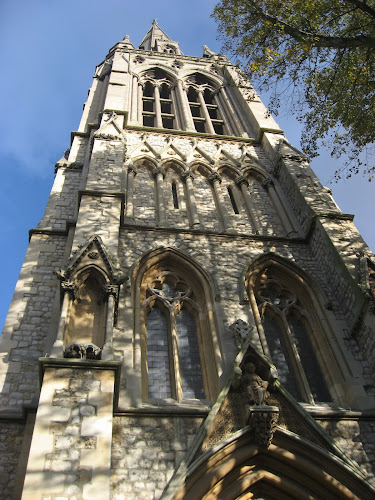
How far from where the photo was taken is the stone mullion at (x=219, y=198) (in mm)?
12967

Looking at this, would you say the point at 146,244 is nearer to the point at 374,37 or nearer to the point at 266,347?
the point at 266,347

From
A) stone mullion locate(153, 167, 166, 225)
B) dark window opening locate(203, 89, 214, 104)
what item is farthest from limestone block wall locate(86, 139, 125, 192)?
dark window opening locate(203, 89, 214, 104)

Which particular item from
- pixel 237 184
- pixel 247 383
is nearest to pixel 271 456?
pixel 247 383

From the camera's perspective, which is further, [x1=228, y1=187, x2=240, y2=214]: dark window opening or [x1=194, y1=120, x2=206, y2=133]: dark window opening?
[x1=194, y1=120, x2=206, y2=133]: dark window opening

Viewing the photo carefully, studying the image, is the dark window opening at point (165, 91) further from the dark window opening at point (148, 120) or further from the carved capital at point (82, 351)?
the carved capital at point (82, 351)

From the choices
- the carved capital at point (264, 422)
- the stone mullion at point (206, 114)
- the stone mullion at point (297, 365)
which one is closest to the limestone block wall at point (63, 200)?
the stone mullion at point (297, 365)

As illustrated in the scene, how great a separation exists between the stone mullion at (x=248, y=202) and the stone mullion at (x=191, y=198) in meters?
1.52

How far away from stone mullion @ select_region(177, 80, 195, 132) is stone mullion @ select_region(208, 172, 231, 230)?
3913mm

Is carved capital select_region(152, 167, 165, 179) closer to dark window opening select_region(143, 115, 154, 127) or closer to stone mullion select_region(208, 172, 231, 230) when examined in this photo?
stone mullion select_region(208, 172, 231, 230)

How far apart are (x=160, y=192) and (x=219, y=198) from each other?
167cm

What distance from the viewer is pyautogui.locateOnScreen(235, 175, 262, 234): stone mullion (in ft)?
43.0

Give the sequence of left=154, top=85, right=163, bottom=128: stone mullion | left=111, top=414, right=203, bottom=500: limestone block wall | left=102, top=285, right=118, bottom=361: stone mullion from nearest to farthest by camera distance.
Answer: left=111, top=414, right=203, bottom=500: limestone block wall, left=102, top=285, right=118, bottom=361: stone mullion, left=154, top=85, right=163, bottom=128: stone mullion

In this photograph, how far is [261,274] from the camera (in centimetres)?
1145

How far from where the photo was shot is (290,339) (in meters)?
10.0
